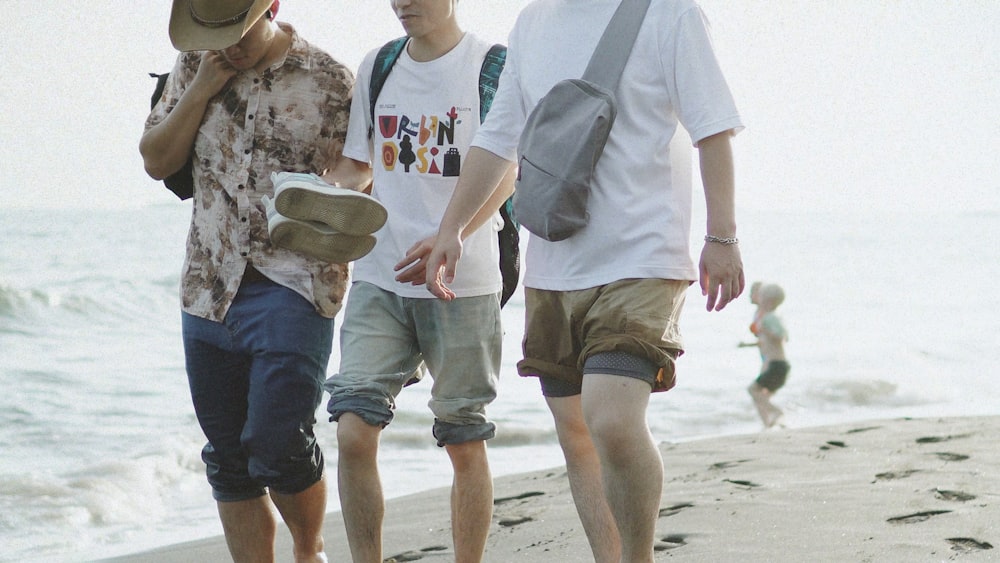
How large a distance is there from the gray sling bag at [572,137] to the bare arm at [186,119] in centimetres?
102

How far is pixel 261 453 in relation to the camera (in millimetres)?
3207

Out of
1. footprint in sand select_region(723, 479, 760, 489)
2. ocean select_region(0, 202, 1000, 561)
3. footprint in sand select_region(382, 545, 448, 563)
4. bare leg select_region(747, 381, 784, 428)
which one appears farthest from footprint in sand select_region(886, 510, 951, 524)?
bare leg select_region(747, 381, 784, 428)

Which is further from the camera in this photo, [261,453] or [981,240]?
[981,240]

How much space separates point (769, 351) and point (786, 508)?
436cm

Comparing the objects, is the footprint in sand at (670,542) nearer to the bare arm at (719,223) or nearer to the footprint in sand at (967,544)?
the footprint in sand at (967,544)

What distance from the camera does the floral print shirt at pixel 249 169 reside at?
129 inches

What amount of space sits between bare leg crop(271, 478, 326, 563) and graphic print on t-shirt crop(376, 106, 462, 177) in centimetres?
102

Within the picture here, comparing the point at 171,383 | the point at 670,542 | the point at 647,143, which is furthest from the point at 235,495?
the point at 171,383

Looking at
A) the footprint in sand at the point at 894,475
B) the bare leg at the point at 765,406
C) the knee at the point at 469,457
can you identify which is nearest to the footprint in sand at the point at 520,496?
the footprint in sand at the point at 894,475

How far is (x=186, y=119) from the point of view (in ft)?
10.7

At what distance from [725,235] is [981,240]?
34.4 metres

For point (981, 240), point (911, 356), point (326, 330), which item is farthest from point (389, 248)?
point (981, 240)

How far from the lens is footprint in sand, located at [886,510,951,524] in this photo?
392cm

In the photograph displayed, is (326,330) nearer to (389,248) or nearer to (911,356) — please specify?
(389,248)
